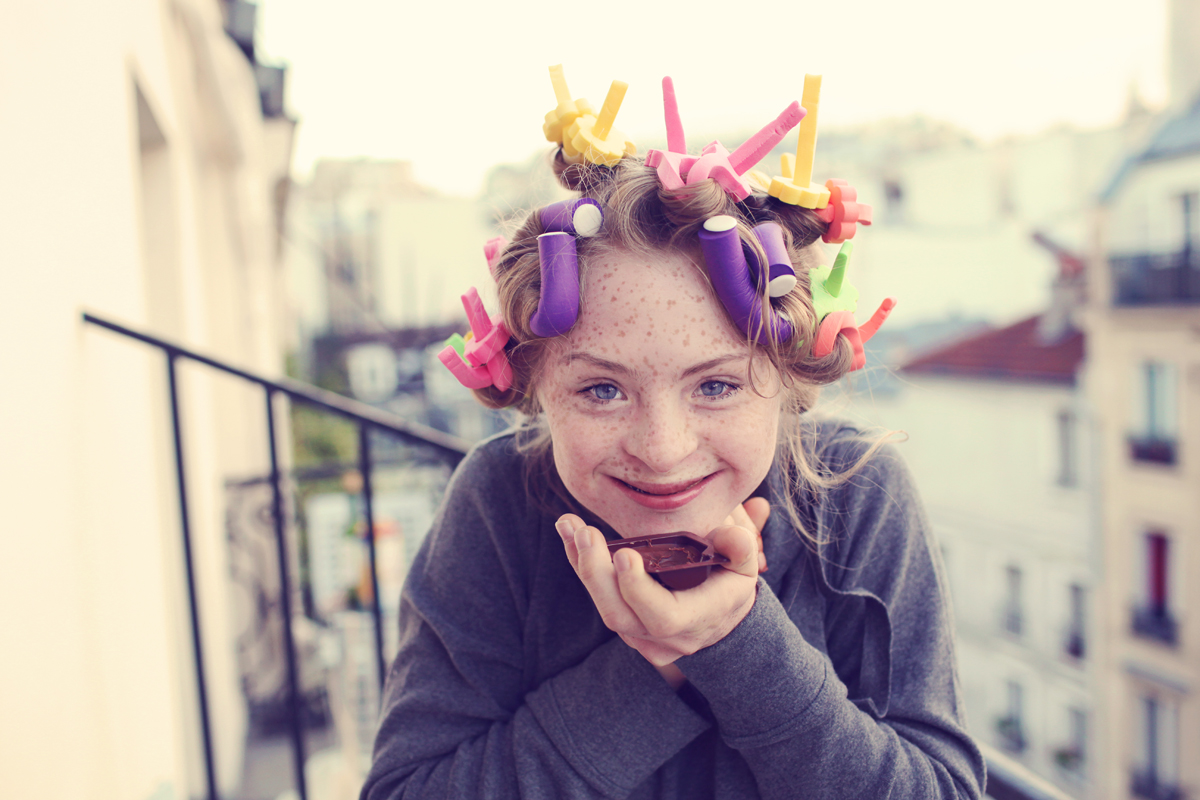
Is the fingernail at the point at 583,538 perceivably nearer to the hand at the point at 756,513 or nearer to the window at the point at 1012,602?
the hand at the point at 756,513

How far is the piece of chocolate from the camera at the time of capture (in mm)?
804

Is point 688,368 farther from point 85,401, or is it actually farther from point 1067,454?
point 1067,454

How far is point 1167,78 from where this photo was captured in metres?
10.8

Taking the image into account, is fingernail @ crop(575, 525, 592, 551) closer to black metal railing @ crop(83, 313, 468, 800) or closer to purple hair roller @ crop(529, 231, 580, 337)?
purple hair roller @ crop(529, 231, 580, 337)

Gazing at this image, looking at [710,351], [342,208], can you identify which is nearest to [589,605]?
[710,351]

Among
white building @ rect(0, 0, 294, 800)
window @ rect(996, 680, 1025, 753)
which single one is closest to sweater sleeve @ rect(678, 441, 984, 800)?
white building @ rect(0, 0, 294, 800)

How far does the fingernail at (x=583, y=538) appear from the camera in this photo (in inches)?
31.6

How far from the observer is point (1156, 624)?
1008 centimetres

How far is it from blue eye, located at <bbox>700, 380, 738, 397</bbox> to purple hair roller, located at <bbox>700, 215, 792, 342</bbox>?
6 cm

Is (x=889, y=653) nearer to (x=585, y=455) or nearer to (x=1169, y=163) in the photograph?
(x=585, y=455)

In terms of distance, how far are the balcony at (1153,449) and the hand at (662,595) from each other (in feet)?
37.1

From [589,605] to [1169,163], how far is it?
1252 cm

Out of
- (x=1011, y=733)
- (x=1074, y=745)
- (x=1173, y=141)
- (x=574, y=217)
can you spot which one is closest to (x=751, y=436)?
(x=574, y=217)

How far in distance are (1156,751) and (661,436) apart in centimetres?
1246
